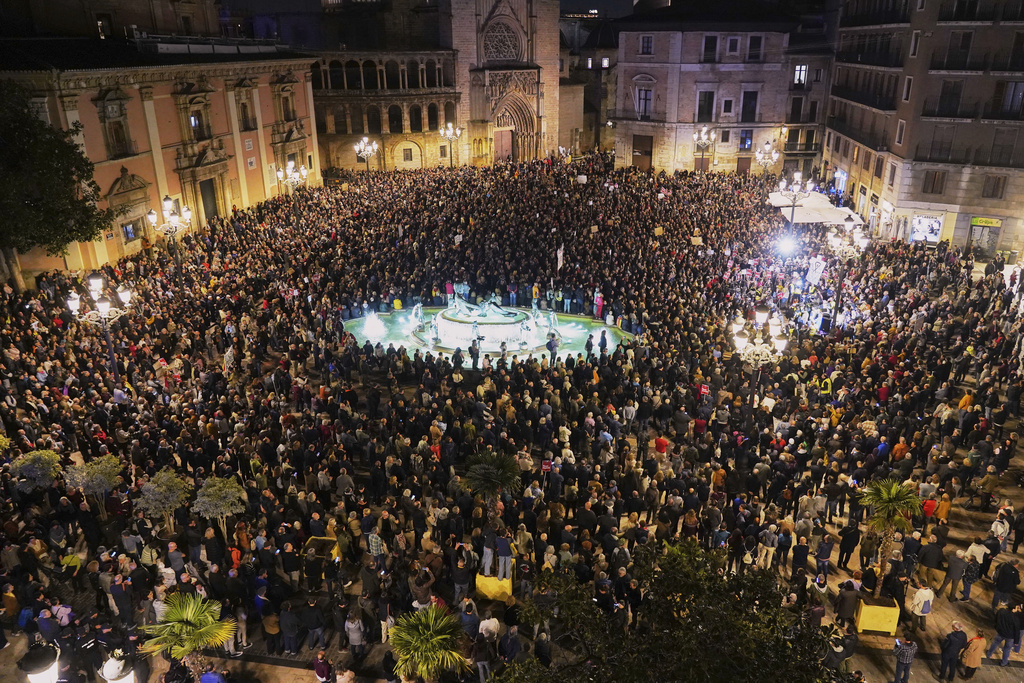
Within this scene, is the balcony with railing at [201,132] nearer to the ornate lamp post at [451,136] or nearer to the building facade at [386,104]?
the building facade at [386,104]

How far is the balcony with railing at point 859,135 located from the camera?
126 feet

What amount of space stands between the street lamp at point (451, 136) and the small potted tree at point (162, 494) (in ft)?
139

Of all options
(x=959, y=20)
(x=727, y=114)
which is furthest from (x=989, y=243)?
(x=727, y=114)

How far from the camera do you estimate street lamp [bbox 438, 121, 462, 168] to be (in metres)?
52.8

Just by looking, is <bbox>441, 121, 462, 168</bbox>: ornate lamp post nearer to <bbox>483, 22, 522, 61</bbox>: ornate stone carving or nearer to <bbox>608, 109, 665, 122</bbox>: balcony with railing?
<bbox>483, 22, 522, 61</bbox>: ornate stone carving

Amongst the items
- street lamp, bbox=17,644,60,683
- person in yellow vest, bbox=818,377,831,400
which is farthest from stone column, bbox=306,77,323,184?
street lamp, bbox=17,644,60,683

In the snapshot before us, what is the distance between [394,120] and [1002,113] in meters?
37.8

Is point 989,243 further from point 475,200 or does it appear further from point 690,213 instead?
point 475,200

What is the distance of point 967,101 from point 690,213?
13.6m

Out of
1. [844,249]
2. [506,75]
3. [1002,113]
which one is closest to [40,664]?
[844,249]

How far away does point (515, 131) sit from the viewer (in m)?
60.4

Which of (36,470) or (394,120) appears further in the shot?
(394,120)

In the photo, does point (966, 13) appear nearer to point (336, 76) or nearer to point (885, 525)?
point (885, 525)

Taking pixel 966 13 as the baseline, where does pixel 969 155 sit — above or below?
below
